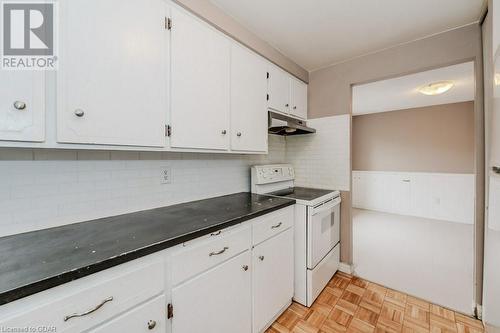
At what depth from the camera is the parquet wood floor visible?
158cm

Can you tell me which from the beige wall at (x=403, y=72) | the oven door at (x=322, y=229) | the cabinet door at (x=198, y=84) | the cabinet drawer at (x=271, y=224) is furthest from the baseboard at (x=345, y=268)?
the cabinet door at (x=198, y=84)

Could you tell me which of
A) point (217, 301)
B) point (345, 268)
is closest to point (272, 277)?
point (217, 301)

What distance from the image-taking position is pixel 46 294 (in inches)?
25.2

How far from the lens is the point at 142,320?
85 centimetres

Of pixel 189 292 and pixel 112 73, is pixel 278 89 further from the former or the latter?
pixel 189 292

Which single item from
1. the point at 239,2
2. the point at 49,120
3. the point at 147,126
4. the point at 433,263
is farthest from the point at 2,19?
the point at 433,263

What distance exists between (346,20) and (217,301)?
2.18 metres

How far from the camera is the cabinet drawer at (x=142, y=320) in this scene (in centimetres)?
77

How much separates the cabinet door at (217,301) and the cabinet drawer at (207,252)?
4 cm

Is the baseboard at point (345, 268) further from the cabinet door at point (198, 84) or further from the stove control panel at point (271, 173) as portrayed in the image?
the cabinet door at point (198, 84)

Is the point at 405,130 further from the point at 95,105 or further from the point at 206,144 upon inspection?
the point at 95,105

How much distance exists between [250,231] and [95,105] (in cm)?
109

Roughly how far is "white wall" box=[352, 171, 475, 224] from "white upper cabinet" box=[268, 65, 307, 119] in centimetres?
341

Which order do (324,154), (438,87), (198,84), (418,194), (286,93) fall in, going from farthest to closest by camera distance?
(418,194) < (438,87) < (324,154) < (286,93) < (198,84)
